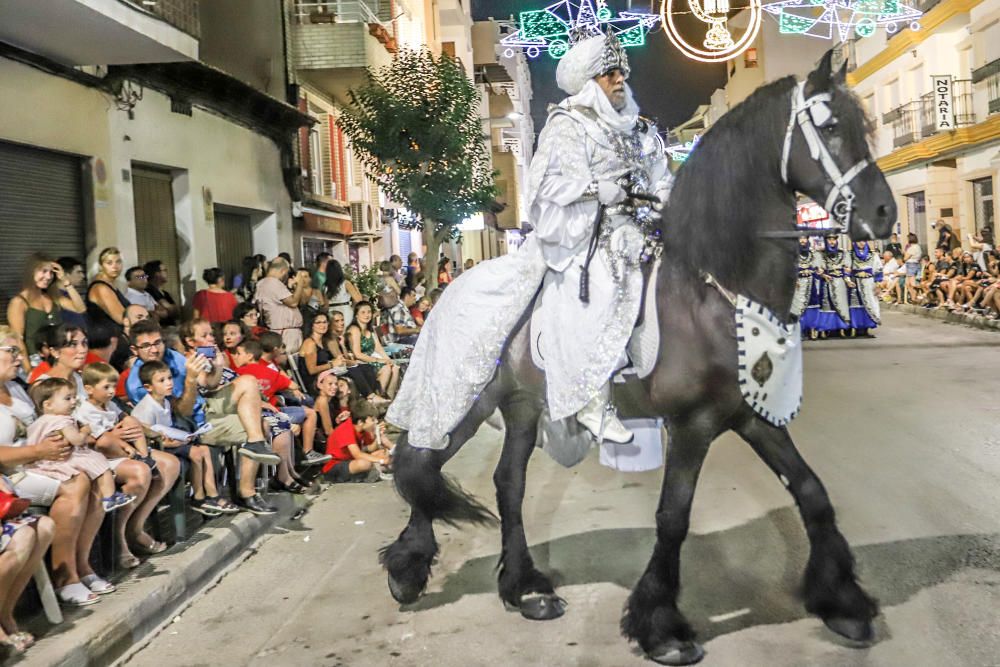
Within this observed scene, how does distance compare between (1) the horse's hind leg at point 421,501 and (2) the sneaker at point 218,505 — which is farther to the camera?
(2) the sneaker at point 218,505

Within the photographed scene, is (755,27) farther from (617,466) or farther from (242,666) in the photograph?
(242,666)

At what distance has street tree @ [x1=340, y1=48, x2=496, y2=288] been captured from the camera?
58.9 feet

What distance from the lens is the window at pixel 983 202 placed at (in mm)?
27586

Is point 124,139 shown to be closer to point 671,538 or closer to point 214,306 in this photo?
point 214,306

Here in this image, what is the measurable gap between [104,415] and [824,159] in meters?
4.22

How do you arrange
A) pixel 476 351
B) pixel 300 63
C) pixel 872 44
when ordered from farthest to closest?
pixel 872 44, pixel 300 63, pixel 476 351

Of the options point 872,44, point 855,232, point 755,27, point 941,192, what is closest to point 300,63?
point 755,27

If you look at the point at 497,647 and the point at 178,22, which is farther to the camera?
the point at 178,22

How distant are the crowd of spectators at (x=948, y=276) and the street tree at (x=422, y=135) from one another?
8165 millimetres

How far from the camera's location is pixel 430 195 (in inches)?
714

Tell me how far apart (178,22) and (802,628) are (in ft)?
28.9

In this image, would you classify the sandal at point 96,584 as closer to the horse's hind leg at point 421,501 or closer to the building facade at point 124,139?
the horse's hind leg at point 421,501

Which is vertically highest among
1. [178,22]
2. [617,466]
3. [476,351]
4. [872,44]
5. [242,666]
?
[872,44]

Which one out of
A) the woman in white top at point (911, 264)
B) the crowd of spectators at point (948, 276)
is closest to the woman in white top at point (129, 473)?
the crowd of spectators at point (948, 276)
